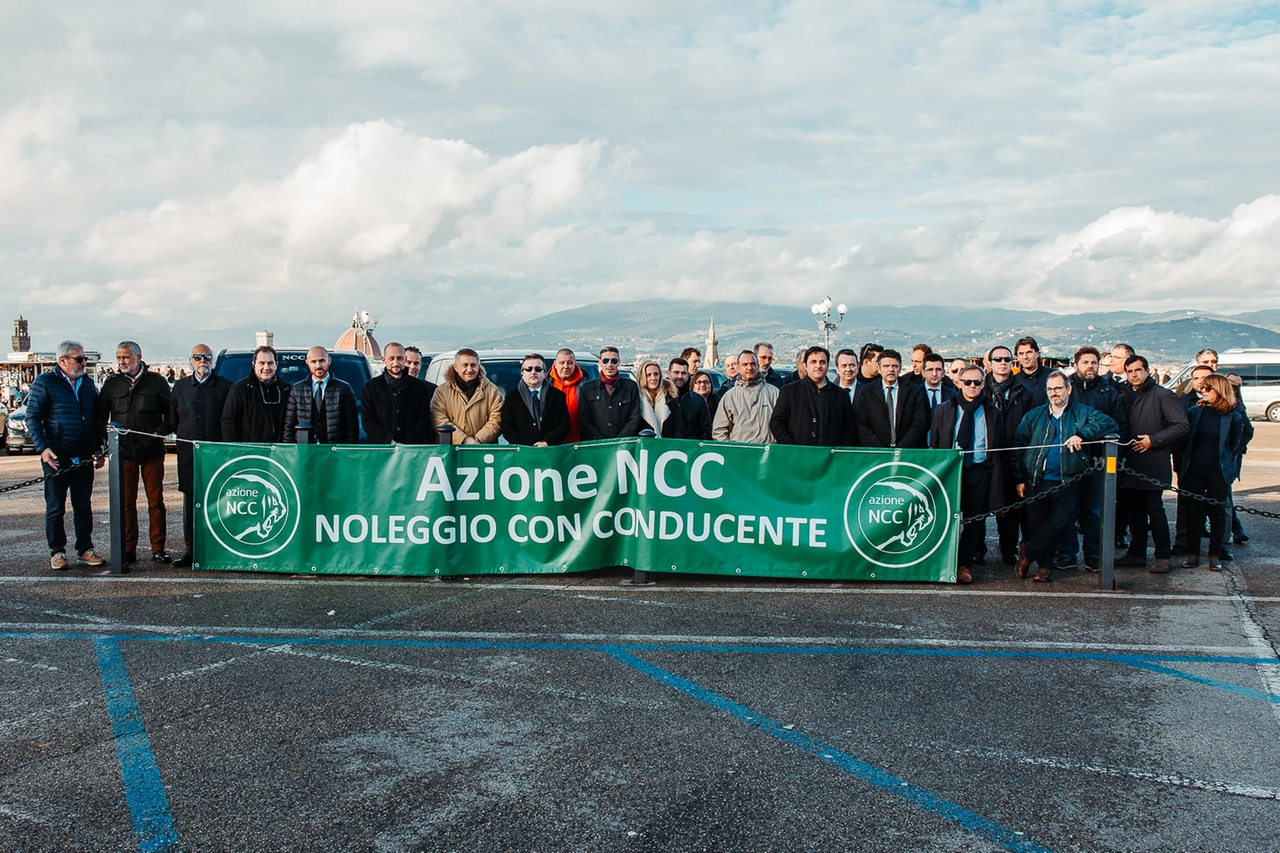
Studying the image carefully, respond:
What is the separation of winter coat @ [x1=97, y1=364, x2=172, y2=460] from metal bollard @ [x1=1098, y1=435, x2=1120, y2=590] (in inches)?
322

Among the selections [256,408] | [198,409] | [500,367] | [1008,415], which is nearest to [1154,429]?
[1008,415]

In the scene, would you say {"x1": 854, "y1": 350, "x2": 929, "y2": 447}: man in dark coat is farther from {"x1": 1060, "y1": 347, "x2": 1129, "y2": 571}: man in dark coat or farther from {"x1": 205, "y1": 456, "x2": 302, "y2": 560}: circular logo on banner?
{"x1": 205, "y1": 456, "x2": 302, "y2": 560}: circular logo on banner

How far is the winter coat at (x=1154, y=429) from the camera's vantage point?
27.9ft

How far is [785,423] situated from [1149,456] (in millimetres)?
3313

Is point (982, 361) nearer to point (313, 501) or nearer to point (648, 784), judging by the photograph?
point (313, 501)

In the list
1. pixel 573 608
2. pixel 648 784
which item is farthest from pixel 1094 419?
pixel 648 784

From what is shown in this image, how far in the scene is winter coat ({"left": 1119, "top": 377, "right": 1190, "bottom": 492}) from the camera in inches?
335

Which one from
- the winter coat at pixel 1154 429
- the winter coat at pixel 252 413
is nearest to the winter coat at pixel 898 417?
the winter coat at pixel 1154 429

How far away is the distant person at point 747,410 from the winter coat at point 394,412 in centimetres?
269

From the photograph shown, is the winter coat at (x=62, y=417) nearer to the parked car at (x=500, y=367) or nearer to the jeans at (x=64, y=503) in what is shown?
the jeans at (x=64, y=503)

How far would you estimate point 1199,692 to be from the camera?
5230 millimetres

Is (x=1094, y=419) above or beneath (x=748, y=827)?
above

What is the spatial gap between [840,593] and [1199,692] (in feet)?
9.22

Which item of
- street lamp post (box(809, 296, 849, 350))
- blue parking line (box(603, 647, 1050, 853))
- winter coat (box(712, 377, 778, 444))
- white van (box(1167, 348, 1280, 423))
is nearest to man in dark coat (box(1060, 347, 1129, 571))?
winter coat (box(712, 377, 778, 444))
